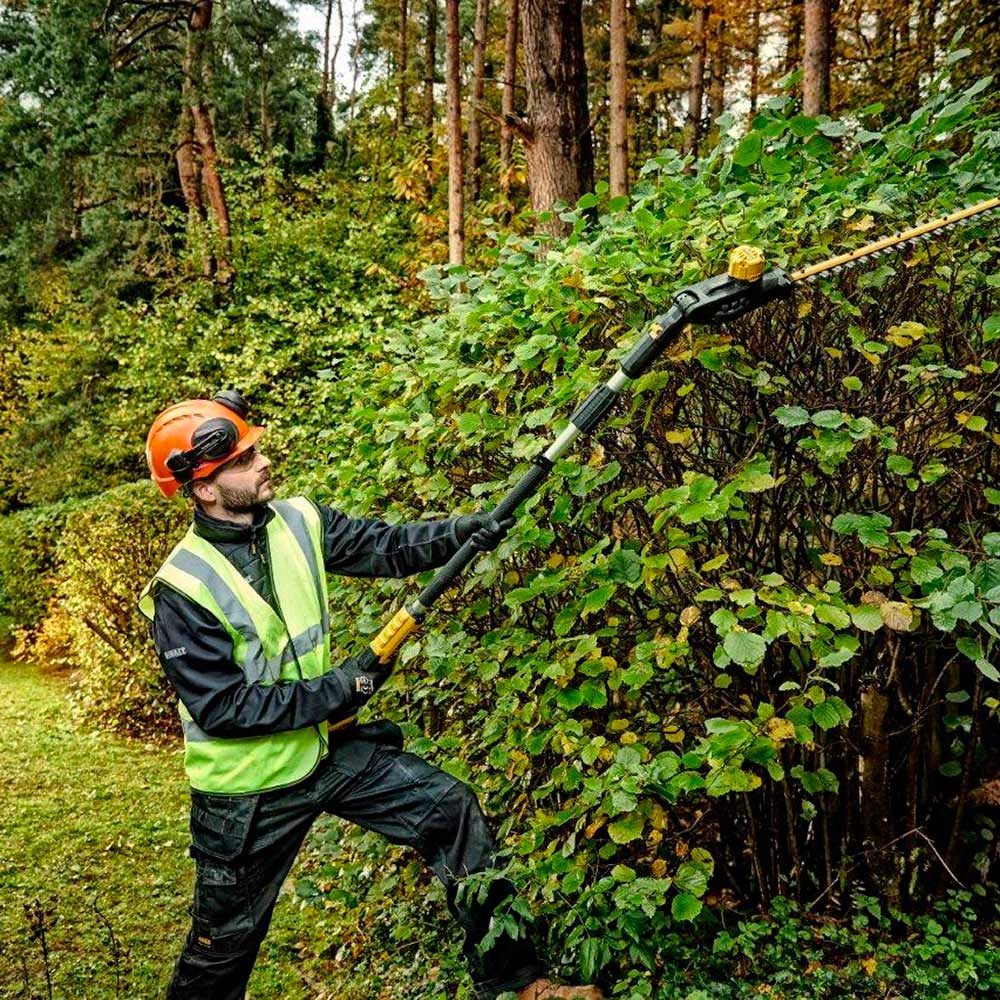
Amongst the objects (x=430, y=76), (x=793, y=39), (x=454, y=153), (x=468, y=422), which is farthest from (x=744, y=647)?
(x=430, y=76)

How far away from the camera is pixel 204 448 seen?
2.95 m

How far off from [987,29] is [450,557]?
8048mm

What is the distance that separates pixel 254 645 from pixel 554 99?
485 cm

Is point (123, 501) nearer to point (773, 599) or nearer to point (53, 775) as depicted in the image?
point (53, 775)

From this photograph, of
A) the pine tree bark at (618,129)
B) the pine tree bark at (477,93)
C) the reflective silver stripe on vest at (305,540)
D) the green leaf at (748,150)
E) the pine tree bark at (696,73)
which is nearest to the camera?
the green leaf at (748,150)

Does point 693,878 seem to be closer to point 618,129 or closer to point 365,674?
point 365,674

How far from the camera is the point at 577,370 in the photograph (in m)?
2.56

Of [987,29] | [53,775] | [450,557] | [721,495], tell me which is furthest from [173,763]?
[987,29]

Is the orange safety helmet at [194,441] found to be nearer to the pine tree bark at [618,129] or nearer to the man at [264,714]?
the man at [264,714]

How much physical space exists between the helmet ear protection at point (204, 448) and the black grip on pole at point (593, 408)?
4.19 ft

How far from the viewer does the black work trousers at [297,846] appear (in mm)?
2824

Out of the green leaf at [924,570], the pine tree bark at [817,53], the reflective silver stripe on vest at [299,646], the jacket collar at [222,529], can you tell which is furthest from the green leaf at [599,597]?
the pine tree bark at [817,53]

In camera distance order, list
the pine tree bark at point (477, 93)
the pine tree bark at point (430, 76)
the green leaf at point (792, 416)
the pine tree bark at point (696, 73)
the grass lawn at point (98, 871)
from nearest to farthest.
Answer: the green leaf at point (792, 416), the grass lawn at point (98, 871), the pine tree bark at point (477, 93), the pine tree bark at point (696, 73), the pine tree bark at point (430, 76)

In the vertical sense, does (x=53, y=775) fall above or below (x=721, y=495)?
below
